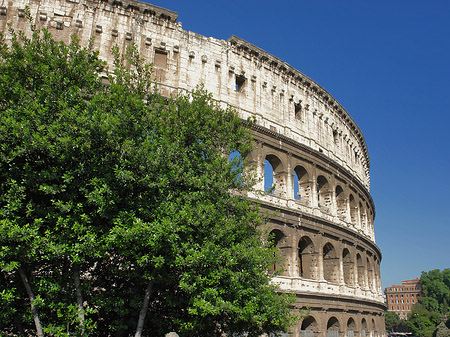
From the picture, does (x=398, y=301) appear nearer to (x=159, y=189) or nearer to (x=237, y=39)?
(x=237, y=39)

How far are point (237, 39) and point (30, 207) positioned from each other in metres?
14.7

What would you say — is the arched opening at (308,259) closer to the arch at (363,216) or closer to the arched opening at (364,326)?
the arched opening at (364,326)

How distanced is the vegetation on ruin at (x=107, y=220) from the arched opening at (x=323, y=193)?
1220 centimetres

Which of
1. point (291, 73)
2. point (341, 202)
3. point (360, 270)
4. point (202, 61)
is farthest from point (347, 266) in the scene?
point (202, 61)

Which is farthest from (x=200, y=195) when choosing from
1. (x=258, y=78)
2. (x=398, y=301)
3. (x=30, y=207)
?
(x=398, y=301)

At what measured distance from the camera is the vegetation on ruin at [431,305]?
219 ft

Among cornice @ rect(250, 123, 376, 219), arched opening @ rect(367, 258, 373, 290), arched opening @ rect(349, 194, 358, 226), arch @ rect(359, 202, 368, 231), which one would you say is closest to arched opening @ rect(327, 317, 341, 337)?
arched opening @ rect(367, 258, 373, 290)

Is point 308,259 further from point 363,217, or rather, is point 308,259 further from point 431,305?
point 431,305

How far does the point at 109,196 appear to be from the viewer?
9875mm

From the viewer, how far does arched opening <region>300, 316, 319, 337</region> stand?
19.0 m

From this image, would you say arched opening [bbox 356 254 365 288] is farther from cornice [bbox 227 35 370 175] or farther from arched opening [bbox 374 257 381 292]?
cornice [bbox 227 35 370 175]

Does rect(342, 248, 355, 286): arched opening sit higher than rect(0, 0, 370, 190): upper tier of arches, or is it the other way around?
rect(0, 0, 370, 190): upper tier of arches

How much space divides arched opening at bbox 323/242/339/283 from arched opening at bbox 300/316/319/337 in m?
3.02

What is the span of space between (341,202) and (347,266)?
4018mm
